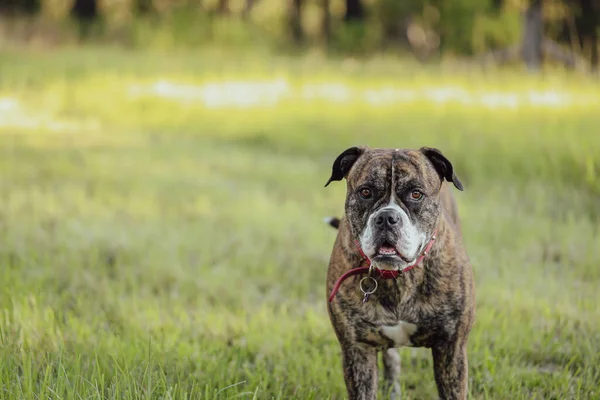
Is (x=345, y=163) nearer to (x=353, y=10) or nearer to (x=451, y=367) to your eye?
(x=451, y=367)

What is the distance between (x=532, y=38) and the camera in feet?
60.1

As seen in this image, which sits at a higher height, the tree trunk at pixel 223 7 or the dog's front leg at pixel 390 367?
the tree trunk at pixel 223 7

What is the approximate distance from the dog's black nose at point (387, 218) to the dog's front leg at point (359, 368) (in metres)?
0.63

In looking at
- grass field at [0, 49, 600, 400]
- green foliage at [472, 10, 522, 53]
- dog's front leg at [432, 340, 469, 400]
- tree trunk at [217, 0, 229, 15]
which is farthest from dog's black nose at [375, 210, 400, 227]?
tree trunk at [217, 0, 229, 15]

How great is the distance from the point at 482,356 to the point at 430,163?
144 cm

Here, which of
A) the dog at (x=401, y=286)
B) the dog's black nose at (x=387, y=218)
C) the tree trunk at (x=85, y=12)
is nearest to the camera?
the dog's black nose at (x=387, y=218)

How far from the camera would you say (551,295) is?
5.96 m

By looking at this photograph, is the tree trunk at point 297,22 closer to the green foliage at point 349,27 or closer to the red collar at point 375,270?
the green foliage at point 349,27

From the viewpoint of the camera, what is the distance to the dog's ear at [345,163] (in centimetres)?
402

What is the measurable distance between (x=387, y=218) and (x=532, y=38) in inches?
630

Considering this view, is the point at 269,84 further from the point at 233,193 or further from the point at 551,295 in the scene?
the point at 551,295

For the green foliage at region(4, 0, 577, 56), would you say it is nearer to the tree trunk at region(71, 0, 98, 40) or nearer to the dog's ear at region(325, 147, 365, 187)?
the tree trunk at region(71, 0, 98, 40)

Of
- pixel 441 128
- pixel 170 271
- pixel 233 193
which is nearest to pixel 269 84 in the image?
pixel 441 128

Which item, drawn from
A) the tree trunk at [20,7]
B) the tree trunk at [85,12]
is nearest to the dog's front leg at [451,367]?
the tree trunk at [85,12]
